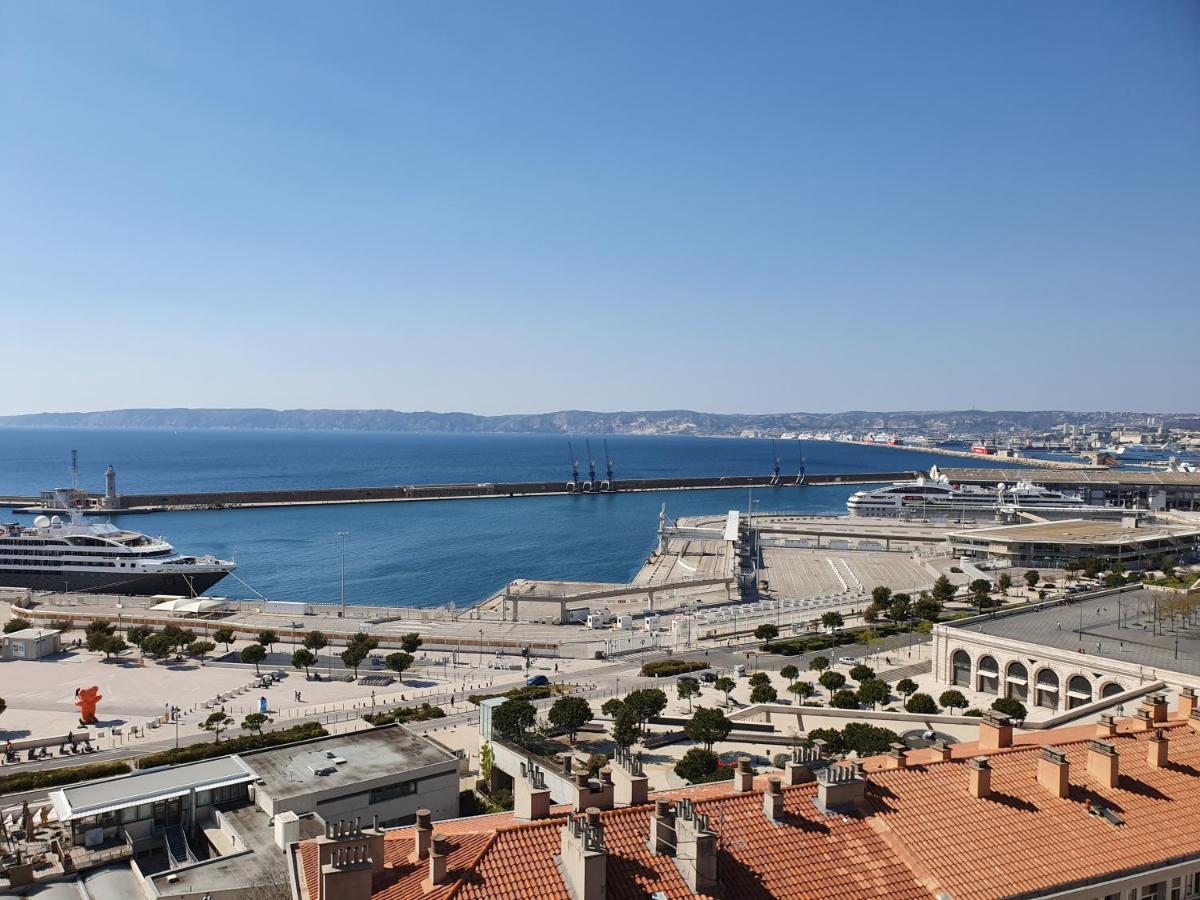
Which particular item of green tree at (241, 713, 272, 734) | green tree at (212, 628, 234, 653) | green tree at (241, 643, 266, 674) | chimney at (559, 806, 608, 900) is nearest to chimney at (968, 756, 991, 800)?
chimney at (559, 806, 608, 900)

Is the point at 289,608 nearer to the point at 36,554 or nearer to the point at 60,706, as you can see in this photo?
the point at 60,706

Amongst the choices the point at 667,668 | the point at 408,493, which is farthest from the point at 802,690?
the point at 408,493

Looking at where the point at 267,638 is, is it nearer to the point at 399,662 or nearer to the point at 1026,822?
the point at 399,662

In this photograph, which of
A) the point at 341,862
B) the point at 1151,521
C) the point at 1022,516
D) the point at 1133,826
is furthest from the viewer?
the point at 1022,516

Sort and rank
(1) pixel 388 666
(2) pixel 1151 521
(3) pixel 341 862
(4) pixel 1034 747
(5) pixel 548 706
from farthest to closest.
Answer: (2) pixel 1151 521
(1) pixel 388 666
(5) pixel 548 706
(4) pixel 1034 747
(3) pixel 341 862

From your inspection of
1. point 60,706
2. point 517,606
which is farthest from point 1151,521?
point 60,706

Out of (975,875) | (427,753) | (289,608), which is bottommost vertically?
(289,608)

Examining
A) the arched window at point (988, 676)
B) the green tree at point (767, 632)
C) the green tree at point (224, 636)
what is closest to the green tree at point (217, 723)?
the green tree at point (224, 636)
